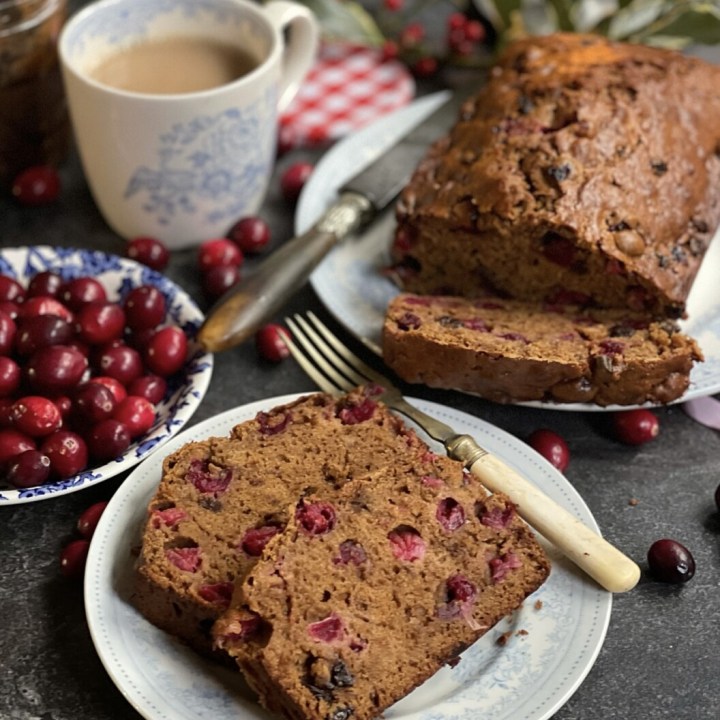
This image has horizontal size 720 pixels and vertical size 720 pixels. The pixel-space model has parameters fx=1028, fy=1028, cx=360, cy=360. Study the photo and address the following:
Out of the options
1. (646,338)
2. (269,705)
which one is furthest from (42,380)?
(646,338)

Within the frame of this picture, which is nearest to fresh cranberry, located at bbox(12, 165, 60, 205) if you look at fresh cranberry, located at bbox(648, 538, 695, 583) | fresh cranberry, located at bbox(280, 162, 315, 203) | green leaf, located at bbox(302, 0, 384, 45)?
fresh cranberry, located at bbox(280, 162, 315, 203)

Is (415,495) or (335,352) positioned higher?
(415,495)

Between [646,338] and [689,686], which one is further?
[646,338]

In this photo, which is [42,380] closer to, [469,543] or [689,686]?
[469,543]

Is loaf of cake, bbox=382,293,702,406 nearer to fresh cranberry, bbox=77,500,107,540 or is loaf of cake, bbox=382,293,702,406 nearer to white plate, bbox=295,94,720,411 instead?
white plate, bbox=295,94,720,411

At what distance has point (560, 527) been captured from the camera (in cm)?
195

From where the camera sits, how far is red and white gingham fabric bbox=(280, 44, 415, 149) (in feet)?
11.3

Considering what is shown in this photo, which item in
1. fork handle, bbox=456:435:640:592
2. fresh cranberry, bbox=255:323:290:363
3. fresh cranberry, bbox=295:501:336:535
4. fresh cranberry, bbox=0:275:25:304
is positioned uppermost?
fresh cranberry, bbox=0:275:25:304

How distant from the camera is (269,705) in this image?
5.63 ft

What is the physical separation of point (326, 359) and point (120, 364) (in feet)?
1.64

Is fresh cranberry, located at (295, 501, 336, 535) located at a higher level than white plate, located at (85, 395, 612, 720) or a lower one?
higher

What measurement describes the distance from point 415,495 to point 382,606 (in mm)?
250

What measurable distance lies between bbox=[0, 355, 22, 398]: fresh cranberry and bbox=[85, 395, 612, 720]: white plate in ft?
1.42

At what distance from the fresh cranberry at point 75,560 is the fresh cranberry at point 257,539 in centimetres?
36
